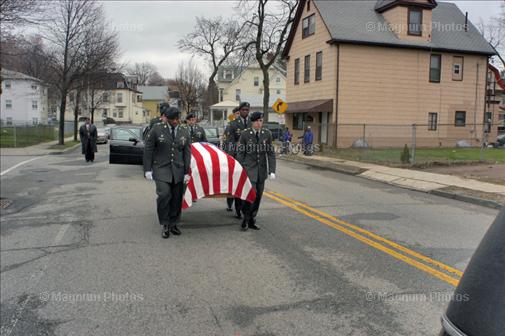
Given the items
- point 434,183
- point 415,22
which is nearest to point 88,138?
point 434,183

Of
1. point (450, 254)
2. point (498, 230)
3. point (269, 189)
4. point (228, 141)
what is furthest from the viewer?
point (269, 189)

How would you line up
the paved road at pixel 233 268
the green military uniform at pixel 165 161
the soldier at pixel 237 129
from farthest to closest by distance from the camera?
1. the soldier at pixel 237 129
2. the green military uniform at pixel 165 161
3. the paved road at pixel 233 268

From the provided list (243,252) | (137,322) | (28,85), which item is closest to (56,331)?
(137,322)

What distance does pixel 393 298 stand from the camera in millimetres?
4719

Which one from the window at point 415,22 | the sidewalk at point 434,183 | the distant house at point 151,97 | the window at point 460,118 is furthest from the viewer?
the distant house at point 151,97

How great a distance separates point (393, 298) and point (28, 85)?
67.7 meters

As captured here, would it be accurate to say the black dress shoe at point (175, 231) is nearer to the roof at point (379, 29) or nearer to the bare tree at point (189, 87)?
the roof at point (379, 29)

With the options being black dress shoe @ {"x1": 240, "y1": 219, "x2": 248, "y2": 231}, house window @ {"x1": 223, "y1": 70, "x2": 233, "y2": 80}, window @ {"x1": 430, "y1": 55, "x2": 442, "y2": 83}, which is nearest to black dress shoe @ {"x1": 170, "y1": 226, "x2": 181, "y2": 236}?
black dress shoe @ {"x1": 240, "y1": 219, "x2": 248, "y2": 231}

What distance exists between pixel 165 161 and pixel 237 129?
2218 millimetres

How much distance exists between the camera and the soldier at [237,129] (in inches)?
343

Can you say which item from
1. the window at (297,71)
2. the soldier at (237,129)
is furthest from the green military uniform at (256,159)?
the window at (297,71)

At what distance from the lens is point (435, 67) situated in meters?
30.1

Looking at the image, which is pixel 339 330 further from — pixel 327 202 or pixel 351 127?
pixel 351 127

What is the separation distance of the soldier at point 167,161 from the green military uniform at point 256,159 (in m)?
1.02
